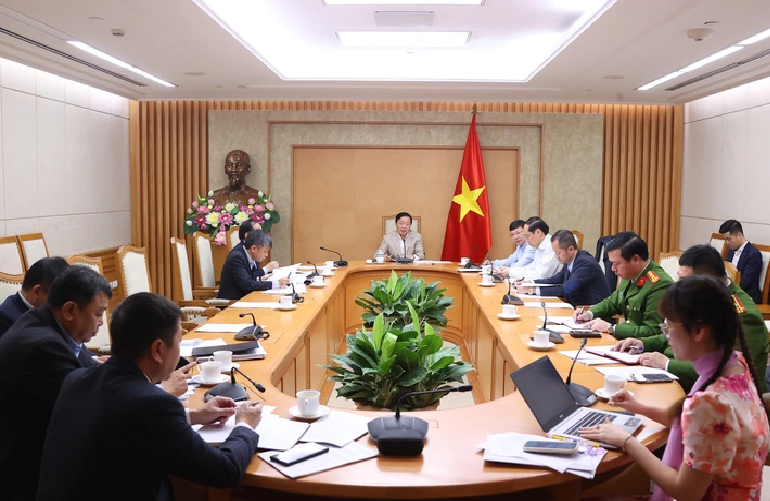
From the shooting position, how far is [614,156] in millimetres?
9172

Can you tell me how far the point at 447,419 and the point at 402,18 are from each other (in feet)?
12.4

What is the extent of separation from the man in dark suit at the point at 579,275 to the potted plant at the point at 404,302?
0.82m

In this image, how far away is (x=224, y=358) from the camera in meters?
3.04

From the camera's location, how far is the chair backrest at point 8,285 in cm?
373

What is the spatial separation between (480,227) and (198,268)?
12.6ft

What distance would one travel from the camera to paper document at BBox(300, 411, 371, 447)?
219 cm

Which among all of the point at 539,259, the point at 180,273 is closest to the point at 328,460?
the point at 180,273

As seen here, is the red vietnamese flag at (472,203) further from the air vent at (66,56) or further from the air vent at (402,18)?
the air vent at (66,56)

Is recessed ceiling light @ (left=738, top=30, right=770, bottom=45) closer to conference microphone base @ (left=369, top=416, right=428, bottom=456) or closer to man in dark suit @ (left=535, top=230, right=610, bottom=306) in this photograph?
man in dark suit @ (left=535, top=230, right=610, bottom=306)

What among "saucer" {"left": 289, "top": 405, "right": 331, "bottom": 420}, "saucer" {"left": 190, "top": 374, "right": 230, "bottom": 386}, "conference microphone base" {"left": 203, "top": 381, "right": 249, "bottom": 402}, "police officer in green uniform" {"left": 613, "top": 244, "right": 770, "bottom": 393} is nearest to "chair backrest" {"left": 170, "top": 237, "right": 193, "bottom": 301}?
"saucer" {"left": 190, "top": 374, "right": 230, "bottom": 386}

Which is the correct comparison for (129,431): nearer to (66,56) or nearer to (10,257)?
(10,257)

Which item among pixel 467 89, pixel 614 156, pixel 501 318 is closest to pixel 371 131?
pixel 467 89

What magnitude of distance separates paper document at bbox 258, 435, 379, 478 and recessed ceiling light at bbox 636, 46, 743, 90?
16.5 ft

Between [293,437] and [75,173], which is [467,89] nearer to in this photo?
[75,173]
